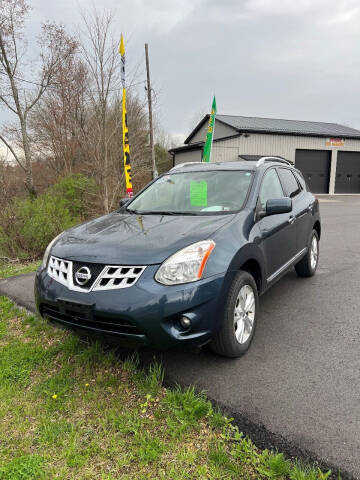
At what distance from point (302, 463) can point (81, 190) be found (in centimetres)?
1108

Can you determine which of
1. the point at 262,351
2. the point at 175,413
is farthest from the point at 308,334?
the point at 175,413

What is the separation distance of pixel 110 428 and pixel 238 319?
1254mm

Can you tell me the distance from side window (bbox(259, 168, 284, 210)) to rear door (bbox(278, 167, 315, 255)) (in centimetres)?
Answer: 21

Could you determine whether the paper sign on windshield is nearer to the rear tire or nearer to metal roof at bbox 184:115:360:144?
the rear tire

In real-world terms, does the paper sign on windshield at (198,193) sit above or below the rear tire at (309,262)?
above

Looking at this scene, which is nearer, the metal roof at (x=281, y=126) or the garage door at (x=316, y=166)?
the metal roof at (x=281, y=126)

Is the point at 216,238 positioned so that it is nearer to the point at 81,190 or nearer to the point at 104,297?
the point at 104,297

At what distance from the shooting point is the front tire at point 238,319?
258cm

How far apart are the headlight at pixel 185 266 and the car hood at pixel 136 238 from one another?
51 mm

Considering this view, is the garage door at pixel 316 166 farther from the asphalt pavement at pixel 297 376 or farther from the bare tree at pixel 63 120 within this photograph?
the asphalt pavement at pixel 297 376

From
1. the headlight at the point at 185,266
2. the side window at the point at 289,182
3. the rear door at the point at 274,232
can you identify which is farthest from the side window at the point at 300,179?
the headlight at the point at 185,266

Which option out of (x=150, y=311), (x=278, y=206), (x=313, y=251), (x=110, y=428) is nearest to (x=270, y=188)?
(x=278, y=206)

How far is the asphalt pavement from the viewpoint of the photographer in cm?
203

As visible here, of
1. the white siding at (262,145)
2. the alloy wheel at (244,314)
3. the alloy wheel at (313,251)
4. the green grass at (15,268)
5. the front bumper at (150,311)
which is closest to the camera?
the front bumper at (150,311)
